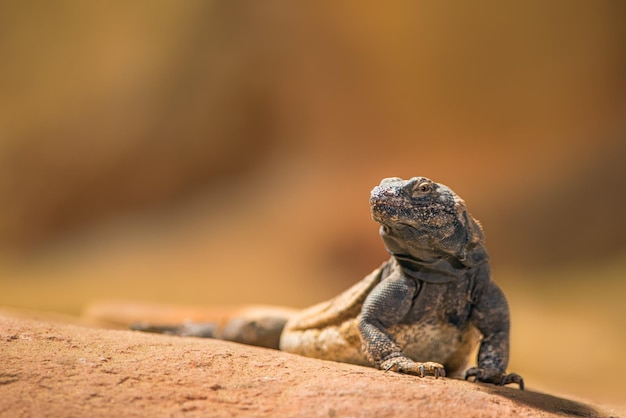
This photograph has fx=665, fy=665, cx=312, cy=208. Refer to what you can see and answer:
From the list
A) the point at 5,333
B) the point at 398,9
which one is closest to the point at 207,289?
the point at 398,9

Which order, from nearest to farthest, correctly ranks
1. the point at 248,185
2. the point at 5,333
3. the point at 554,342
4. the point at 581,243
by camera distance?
the point at 5,333 → the point at 554,342 → the point at 581,243 → the point at 248,185


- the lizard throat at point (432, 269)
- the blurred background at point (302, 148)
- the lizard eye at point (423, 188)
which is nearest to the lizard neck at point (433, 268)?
the lizard throat at point (432, 269)

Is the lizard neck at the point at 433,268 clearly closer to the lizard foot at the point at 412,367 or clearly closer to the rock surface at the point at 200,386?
the lizard foot at the point at 412,367

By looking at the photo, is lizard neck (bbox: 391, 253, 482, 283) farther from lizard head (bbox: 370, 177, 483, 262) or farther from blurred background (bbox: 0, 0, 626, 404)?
blurred background (bbox: 0, 0, 626, 404)

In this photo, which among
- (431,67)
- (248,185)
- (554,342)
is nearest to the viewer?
(554,342)

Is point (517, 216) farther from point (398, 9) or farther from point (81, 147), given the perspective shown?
point (81, 147)

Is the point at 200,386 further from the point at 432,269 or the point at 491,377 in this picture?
the point at 491,377
